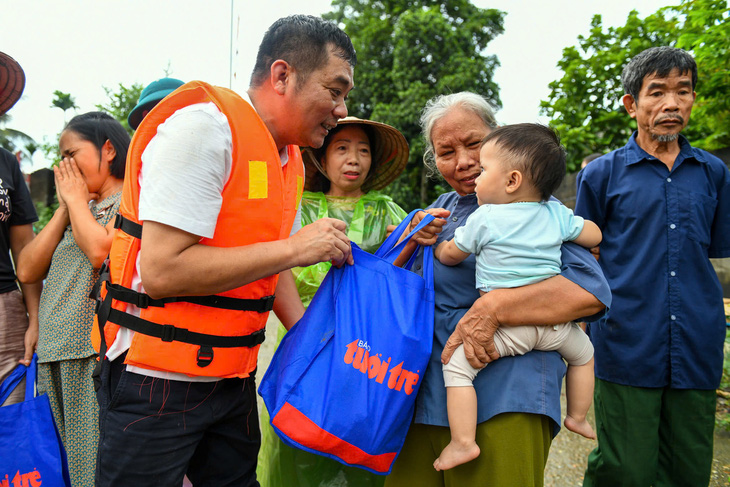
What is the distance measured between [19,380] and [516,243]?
2169 millimetres

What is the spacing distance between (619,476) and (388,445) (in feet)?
4.67

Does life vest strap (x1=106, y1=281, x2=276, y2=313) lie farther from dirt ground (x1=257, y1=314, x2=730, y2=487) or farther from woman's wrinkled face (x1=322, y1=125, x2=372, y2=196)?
dirt ground (x1=257, y1=314, x2=730, y2=487)

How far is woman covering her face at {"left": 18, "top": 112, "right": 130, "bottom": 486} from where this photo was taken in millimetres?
2004

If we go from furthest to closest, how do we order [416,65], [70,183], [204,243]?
[416,65], [70,183], [204,243]

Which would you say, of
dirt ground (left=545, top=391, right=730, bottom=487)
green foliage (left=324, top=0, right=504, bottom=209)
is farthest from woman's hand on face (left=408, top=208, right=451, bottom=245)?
green foliage (left=324, top=0, right=504, bottom=209)

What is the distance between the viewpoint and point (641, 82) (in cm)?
235

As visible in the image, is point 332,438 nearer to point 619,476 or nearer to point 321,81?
point 321,81

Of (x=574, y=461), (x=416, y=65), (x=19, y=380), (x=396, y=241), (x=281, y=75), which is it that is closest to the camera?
(x=281, y=75)

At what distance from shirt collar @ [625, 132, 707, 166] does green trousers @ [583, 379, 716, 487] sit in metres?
1.07

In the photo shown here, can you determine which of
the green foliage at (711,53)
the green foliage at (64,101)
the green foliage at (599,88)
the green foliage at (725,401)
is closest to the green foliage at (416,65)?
the green foliage at (599,88)

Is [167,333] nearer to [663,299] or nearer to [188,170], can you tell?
[188,170]

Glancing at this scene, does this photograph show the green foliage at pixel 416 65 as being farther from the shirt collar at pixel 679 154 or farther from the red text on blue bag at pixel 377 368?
the red text on blue bag at pixel 377 368

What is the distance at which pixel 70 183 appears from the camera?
6.56 feet

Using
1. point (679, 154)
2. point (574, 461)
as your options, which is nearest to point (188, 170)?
point (679, 154)
